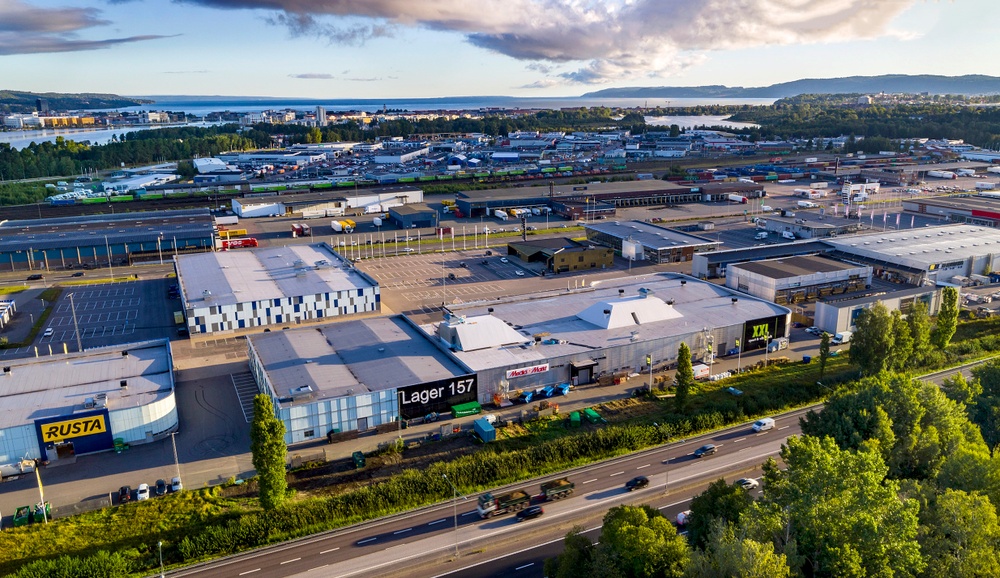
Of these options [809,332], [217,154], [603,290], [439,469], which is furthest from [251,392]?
[217,154]

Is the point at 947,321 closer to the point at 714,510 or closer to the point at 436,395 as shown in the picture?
the point at 714,510

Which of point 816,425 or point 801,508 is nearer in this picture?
point 801,508

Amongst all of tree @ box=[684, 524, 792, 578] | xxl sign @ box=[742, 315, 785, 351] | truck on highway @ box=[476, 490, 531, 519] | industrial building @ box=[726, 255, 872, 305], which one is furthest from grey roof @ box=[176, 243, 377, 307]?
tree @ box=[684, 524, 792, 578]

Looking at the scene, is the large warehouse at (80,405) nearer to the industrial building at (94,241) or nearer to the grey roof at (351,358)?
the grey roof at (351,358)

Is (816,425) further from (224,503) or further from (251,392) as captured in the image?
(251,392)

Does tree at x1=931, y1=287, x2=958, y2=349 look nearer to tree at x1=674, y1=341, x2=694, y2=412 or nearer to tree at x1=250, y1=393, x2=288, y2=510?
tree at x1=674, y1=341, x2=694, y2=412

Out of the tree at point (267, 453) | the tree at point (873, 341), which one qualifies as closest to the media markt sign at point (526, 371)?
the tree at point (267, 453)
